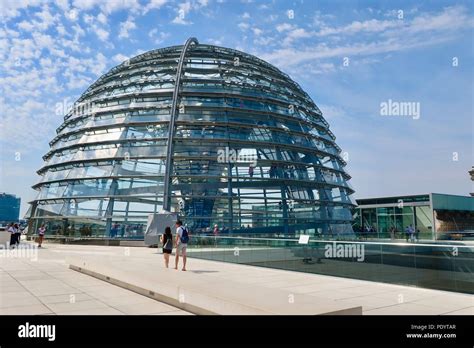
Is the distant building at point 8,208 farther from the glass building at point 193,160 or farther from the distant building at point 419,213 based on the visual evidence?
the distant building at point 419,213

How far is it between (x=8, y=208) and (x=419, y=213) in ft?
456

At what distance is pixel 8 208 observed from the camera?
456 ft

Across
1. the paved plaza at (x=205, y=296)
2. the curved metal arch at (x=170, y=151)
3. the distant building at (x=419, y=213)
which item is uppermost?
the curved metal arch at (x=170, y=151)

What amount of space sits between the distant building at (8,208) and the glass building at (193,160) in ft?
400

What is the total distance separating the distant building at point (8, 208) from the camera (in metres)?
137

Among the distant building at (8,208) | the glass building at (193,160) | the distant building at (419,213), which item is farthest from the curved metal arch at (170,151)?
the distant building at (8,208)

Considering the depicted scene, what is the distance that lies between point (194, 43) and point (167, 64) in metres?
6.39

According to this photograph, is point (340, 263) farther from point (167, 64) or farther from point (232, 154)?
point (167, 64)

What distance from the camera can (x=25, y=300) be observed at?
9.02m

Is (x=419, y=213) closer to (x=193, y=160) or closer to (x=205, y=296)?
(x=193, y=160)

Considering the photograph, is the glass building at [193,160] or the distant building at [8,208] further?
the distant building at [8,208]

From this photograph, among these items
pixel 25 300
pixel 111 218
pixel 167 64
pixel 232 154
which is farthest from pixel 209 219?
pixel 25 300

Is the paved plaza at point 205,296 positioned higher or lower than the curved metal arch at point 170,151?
lower

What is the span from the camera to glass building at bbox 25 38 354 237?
27.7 metres
